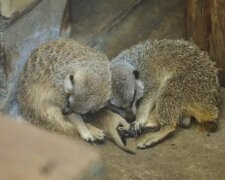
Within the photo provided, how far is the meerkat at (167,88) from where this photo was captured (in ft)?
10.5

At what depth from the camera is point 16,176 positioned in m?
0.88

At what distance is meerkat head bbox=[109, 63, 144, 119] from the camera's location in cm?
323

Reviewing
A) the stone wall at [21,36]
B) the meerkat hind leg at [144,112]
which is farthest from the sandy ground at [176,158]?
the stone wall at [21,36]

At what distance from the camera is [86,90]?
3047mm

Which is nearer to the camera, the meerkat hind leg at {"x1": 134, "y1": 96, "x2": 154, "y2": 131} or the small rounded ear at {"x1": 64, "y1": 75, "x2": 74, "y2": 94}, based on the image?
the small rounded ear at {"x1": 64, "y1": 75, "x2": 74, "y2": 94}

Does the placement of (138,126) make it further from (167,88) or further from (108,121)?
(167,88)

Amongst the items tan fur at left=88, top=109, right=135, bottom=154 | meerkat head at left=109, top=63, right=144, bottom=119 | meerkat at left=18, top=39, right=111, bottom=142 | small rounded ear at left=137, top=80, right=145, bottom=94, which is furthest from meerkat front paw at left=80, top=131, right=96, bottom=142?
small rounded ear at left=137, top=80, right=145, bottom=94

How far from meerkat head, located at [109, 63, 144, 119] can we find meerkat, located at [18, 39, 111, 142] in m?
0.10

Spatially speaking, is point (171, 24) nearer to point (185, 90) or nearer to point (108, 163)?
point (185, 90)

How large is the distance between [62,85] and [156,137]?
0.62 meters

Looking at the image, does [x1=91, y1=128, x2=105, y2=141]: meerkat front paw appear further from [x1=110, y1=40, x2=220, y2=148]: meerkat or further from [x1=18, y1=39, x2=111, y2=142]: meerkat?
[x1=110, y1=40, x2=220, y2=148]: meerkat

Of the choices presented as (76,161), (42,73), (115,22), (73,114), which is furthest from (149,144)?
(76,161)

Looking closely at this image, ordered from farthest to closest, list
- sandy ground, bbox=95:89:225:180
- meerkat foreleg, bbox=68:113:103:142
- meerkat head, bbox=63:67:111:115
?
meerkat foreleg, bbox=68:113:103:142, meerkat head, bbox=63:67:111:115, sandy ground, bbox=95:89:225:180

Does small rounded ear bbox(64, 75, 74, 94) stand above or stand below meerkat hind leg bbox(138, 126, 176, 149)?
above
